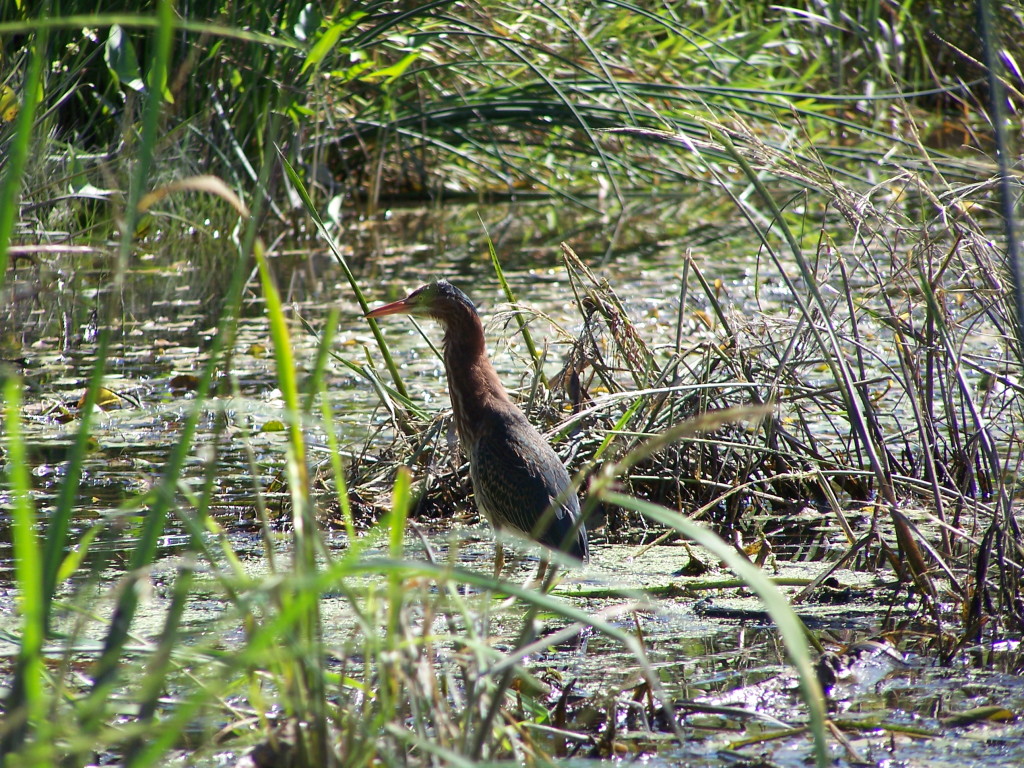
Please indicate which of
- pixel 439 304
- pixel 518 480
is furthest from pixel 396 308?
pixel 518 480

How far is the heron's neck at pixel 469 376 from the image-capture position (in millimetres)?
4234

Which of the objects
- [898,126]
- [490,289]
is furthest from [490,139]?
[898,126]

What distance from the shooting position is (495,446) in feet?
13.4

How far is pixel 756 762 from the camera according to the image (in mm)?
2410

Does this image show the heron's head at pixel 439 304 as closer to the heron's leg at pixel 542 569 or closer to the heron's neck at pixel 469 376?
the heron's neck at pixel 469 376

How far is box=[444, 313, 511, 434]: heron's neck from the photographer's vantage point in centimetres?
423

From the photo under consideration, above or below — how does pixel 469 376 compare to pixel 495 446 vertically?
above

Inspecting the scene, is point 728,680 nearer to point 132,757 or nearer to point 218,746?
point 218,746

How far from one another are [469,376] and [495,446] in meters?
0.32

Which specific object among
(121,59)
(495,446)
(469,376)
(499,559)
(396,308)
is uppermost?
(121,59)

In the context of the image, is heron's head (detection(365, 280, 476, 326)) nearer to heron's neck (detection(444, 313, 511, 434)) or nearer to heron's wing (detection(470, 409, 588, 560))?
heron's neck (detection(444, 313, 511, 434))

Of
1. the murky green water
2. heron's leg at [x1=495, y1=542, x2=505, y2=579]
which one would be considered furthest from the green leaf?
→ heron's leg at [x1=495, y1=542, x2=505, y2=579]

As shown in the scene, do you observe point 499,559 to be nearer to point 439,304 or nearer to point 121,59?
point 439,304

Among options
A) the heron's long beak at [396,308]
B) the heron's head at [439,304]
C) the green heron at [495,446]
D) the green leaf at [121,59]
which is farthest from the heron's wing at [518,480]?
the green leaf at [121,59]
